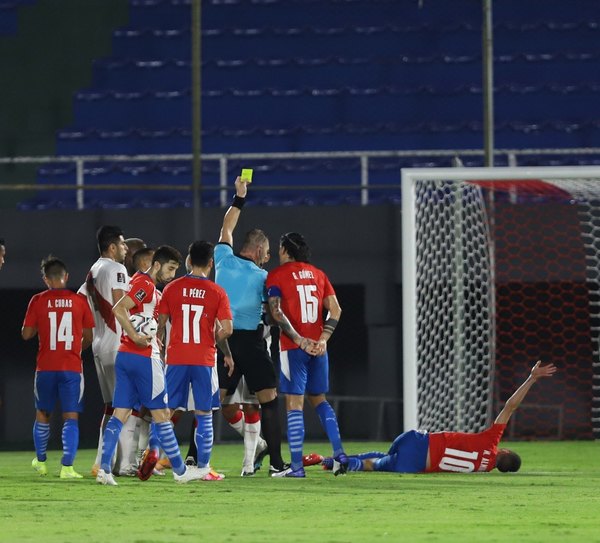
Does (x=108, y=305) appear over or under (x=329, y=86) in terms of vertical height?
under

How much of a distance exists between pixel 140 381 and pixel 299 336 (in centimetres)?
100

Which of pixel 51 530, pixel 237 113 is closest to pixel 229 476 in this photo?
pixel 51 530

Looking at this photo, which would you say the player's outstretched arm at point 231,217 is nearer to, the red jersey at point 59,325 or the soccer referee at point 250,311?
the soccer referee at point 250,311

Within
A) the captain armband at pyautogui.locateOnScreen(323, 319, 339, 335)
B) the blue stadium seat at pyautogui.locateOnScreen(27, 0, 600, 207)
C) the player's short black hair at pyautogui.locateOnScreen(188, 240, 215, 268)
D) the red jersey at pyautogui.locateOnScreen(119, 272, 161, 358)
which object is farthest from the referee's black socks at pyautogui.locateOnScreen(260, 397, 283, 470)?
the blue stadium seat at pyautogui.locateOnScreen(27, 0, 600, 207)

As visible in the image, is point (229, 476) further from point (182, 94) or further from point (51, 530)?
point (182, 94)

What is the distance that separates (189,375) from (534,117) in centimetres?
768

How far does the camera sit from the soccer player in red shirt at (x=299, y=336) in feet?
26.0

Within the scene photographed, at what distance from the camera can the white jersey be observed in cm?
809

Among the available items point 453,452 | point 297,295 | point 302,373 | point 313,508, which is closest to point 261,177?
point 297,295

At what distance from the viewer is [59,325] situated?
8.39 m

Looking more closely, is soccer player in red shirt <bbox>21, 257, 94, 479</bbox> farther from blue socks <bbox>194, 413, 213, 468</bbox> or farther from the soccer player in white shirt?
blue socks <bbox>194, 413, 213, 468</bbox>

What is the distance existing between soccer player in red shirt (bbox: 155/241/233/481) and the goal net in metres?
2.17

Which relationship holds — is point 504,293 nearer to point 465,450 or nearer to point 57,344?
point 465,450

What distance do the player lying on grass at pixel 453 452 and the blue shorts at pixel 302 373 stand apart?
44 centimetres
